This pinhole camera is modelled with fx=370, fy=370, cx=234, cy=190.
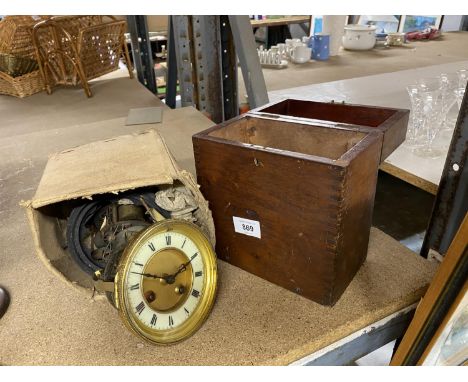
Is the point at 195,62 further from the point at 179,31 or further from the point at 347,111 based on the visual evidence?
the point at 347,111

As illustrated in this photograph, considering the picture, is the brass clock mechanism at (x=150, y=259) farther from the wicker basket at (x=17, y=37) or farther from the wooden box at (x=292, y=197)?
the wicker basket at (x=17, y=37)

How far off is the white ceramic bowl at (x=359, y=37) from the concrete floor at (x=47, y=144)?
3.6 inches

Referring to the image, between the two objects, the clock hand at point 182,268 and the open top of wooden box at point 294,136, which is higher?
the open top of wooden box at point 294,136

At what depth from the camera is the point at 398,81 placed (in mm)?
1915

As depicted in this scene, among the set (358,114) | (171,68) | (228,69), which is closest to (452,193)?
(358,114)

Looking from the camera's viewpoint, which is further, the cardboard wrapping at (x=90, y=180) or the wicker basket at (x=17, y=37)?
the wicker basket at (x=17, y=37)

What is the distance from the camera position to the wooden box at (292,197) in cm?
57

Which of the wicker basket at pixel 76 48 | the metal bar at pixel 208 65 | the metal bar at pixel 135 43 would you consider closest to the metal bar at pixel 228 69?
the metal bar at pixel 208 65

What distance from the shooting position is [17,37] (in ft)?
6.72

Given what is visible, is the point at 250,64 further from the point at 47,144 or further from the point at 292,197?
the point at 292,197

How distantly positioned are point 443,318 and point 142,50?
2650mm

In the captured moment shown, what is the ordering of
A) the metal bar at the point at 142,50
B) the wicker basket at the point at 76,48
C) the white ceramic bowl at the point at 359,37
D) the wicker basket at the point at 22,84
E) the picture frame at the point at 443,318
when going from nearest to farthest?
the picture frame at the point at 443,318
the wicker basket at the point at 76,48
the wicker basket at the point at 22,84
the metal bar at the point at 142,50
the white ceramic bowl at the point at 359,37

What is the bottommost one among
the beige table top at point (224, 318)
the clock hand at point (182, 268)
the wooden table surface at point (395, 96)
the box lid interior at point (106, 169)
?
the beige table top at point (224, 318)

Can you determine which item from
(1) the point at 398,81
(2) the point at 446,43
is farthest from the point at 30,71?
(2) the point at 446,43
